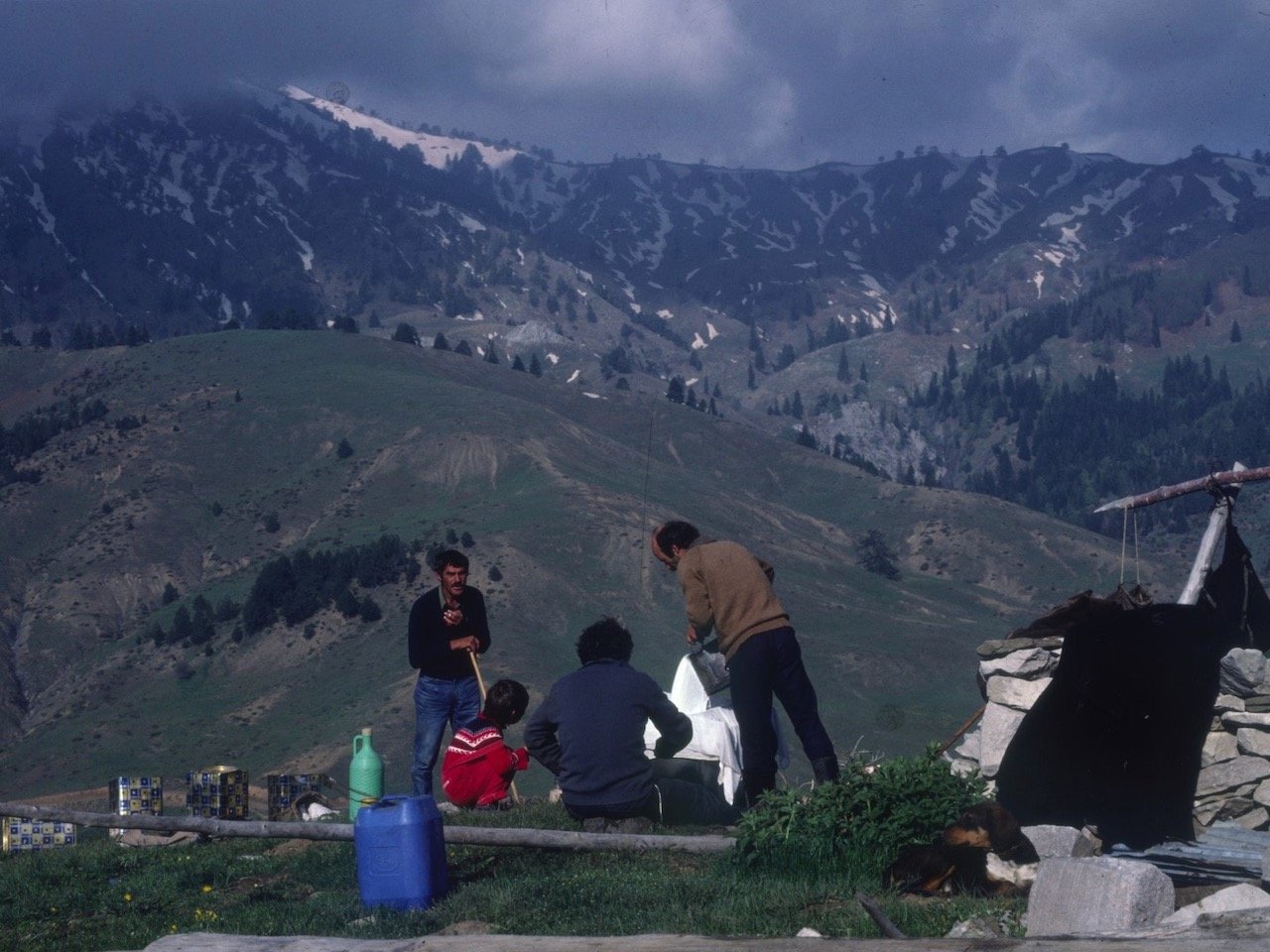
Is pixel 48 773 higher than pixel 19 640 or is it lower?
lower

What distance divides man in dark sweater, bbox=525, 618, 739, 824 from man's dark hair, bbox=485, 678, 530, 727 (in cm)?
136

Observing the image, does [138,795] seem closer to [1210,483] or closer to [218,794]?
[218,794]

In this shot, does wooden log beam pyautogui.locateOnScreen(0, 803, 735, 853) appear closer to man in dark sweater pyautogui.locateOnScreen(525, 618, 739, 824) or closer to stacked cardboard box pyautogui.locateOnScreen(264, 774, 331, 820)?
man in dark sweater pyautogui.locateOnScreen(525, 618, 739, 824)

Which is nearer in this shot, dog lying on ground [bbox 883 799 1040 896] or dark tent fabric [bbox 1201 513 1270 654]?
dog lying on ground [bbox 883 799 1040 896]

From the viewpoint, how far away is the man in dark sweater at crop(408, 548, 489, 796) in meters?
11.6

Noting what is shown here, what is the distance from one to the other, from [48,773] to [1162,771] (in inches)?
2697

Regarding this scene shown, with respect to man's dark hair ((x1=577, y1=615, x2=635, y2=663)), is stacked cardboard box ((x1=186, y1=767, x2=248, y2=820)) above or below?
below

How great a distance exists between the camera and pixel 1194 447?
199750 millimetres

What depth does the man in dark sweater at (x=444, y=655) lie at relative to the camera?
459 inches

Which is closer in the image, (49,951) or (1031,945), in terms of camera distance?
(1031,945)

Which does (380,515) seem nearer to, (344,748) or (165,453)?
(165,453)

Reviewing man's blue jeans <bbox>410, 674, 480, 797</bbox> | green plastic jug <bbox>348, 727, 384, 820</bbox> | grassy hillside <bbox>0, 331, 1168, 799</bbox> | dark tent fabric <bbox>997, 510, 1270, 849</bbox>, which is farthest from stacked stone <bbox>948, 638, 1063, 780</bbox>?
grassy hillside <bbox>0, 331, 1168, 799</bbox>

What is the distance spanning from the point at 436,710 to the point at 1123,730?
5.29m

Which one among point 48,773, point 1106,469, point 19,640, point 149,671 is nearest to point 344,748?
point 48,773
